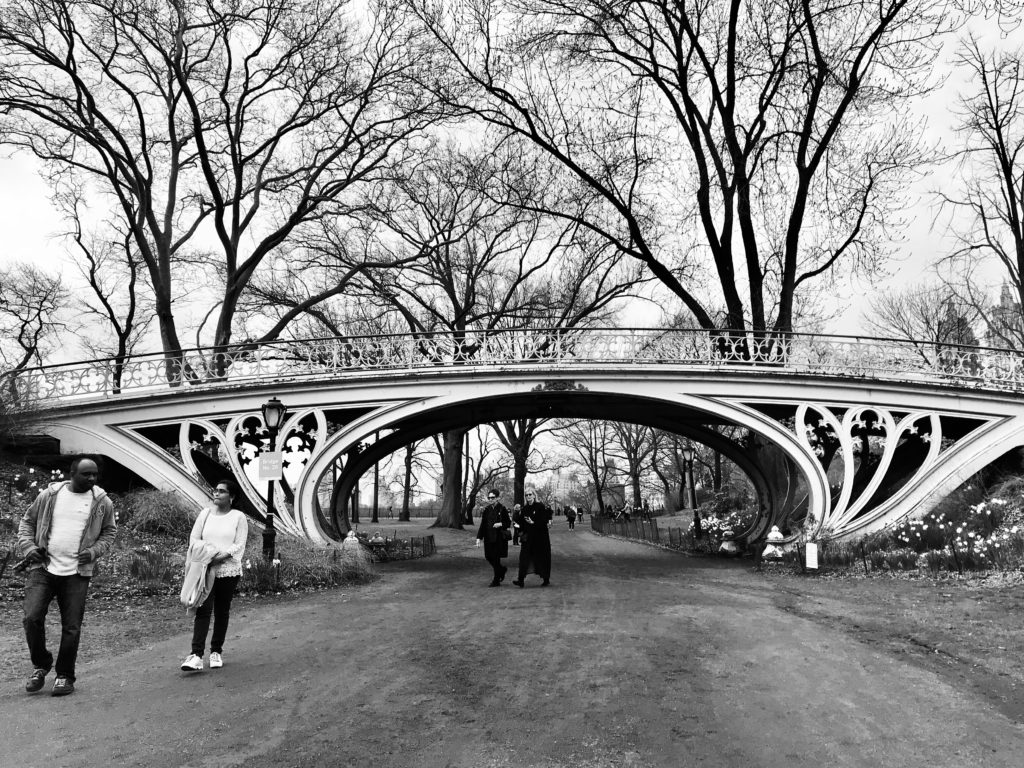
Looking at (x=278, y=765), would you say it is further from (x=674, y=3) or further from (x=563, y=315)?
(x=563, y=315)

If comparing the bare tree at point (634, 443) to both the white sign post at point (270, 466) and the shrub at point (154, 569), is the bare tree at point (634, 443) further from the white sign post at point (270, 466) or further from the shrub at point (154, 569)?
the shrub at point (154, 569)

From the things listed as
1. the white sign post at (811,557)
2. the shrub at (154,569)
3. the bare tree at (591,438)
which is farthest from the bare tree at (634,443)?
the shrub at (154,569)

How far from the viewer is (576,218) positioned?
23.5 metres

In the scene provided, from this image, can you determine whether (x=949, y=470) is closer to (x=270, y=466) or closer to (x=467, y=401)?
(x=467, y=401)

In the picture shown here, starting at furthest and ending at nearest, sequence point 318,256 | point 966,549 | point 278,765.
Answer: point 318,256
point 966,549
point 278,765

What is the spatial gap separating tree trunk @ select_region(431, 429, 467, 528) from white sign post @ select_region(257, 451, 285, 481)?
2040cm

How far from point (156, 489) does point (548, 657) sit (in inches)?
489

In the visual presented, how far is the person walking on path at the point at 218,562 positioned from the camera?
677 cm

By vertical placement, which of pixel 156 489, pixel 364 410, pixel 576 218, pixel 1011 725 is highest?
pixel 576 218

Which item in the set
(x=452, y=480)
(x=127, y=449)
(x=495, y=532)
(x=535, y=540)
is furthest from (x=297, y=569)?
(x=452, y=480)

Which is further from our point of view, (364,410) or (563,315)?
(563,315)

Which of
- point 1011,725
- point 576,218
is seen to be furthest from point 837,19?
point 1011,725

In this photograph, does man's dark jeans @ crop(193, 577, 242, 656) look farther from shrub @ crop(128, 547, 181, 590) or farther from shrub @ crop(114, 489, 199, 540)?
shrub @ crop(114, 489, 199, 540)

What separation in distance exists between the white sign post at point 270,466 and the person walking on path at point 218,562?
25.0ft
